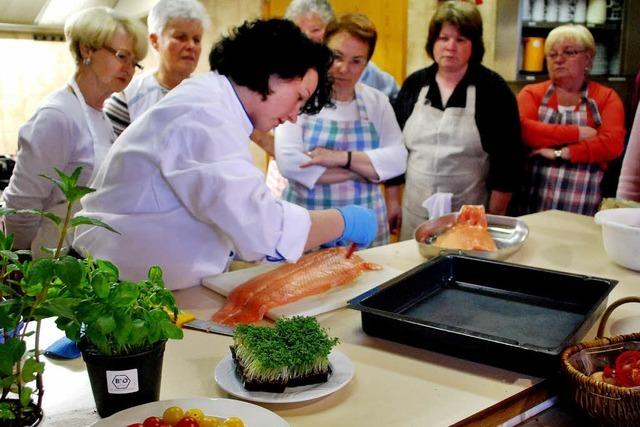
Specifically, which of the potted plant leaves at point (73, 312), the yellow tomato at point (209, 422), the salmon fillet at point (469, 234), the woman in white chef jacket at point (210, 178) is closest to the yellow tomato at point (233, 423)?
the yellow tomato at point (209, 422)

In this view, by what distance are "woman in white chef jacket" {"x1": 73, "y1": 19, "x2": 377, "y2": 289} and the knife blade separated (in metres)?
0.26

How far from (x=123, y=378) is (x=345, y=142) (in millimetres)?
1995

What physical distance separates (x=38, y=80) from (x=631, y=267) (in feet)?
11.0

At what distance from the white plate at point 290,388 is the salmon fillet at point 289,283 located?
0.32 m

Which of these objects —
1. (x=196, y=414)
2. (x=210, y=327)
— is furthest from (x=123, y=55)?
(x=196, y=414)

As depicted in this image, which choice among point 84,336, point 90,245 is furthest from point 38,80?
point 84,336

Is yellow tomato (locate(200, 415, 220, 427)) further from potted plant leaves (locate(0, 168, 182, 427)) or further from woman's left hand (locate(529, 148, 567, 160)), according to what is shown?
woman's left hand (locate(529, 148, 567, 160))

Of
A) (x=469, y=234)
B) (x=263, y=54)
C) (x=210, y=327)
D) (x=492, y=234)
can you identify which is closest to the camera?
(x=210, y=327)

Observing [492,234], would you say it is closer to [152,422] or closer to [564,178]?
[564,178]

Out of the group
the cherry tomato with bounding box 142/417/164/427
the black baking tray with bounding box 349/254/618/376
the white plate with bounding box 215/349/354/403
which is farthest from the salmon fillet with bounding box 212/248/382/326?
the cherry tomato with bounding box 142/417/164/427

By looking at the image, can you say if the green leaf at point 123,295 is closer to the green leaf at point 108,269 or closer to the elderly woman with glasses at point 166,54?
the green leaf at point 108,269

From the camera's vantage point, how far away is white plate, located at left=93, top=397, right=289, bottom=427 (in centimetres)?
101

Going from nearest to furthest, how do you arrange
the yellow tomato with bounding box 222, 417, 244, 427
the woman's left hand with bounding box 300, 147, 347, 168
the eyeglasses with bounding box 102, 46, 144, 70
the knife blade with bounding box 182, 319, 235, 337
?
the yellow tomato with bounding box 222, 417, 244, 427, the knife blade with bounding box 182, 319, 235, 337, the eyeglasses with bounding box 102, 46, 144, 70, the woman's left hand with bounding box 300, 147, 347, 168

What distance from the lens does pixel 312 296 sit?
5.58ft
